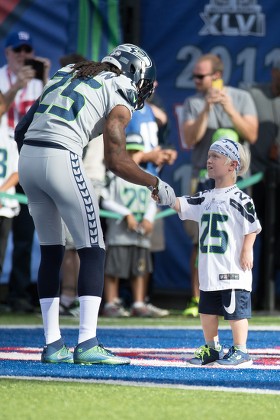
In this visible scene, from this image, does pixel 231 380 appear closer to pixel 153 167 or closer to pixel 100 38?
pixel 153 167

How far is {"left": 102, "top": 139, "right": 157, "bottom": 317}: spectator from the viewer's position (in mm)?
10820

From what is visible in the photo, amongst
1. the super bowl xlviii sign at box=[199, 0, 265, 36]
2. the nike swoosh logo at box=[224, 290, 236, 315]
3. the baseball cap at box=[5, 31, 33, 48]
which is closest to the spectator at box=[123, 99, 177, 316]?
the baseball cap at box=[5, 31, 33, 48]

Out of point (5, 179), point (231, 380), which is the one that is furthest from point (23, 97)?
point (231, 380)

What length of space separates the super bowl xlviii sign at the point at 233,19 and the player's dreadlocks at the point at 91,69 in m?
5.31

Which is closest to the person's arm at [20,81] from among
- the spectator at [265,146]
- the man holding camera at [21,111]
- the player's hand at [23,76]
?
the player's hand at [23,76]

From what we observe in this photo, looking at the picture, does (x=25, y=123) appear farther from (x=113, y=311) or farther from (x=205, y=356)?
(x=113, y=311)

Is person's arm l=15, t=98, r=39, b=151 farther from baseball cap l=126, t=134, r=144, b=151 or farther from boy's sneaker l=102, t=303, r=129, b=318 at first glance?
boy's sneaker l=102, t=303, r=129, b=318

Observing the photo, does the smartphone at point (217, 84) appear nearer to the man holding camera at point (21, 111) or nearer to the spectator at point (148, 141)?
the spectator at point (148, 141)

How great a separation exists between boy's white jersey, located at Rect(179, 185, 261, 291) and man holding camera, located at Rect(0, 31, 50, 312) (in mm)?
3947

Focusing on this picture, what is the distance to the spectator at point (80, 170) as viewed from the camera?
6.85 meters

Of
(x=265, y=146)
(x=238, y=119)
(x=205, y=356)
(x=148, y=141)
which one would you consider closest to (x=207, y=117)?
(x=238, y=119)

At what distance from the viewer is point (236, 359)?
22.7 ft

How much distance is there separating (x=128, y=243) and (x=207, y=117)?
1.31 m

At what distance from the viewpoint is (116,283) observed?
10914 mm
